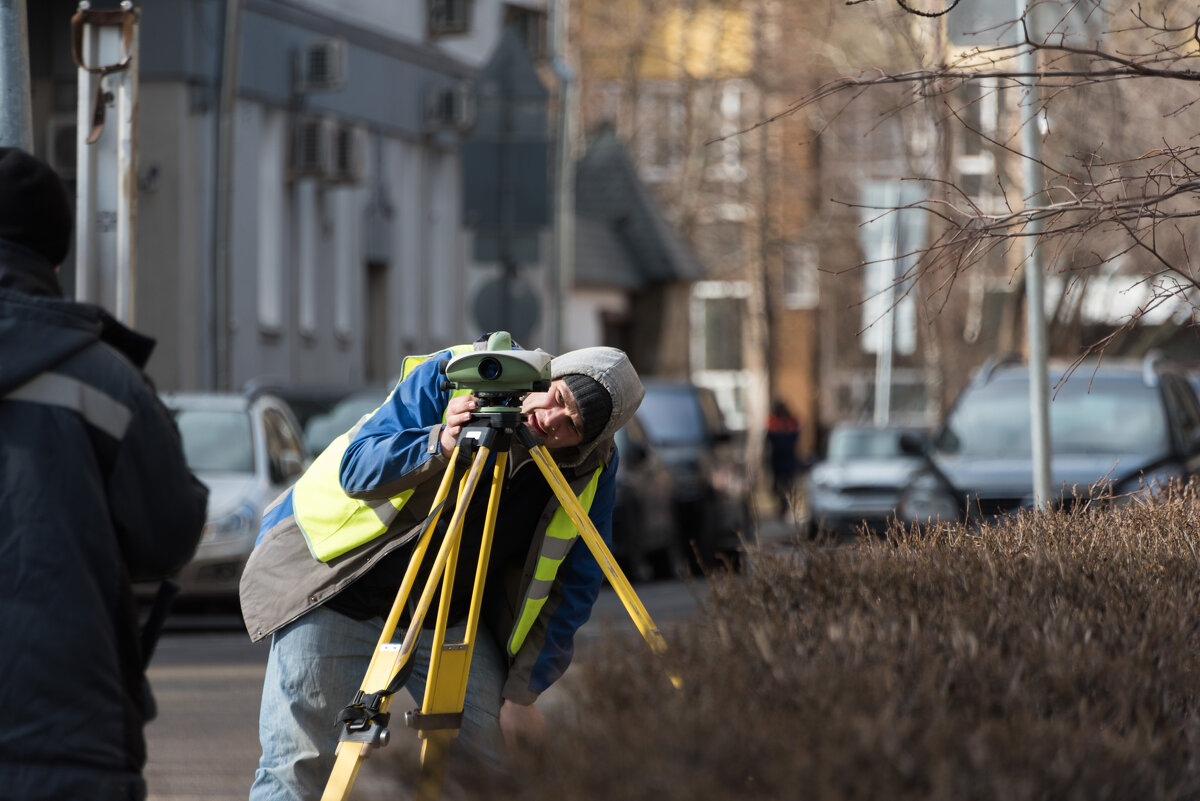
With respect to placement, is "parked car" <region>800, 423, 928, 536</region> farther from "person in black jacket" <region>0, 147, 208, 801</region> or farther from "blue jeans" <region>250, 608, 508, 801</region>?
"person in black jacket" <region>0, 147, 208, 801</region>

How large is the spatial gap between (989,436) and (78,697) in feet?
37.5

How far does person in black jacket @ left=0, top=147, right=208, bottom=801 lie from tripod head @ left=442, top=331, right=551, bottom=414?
2.57 feet

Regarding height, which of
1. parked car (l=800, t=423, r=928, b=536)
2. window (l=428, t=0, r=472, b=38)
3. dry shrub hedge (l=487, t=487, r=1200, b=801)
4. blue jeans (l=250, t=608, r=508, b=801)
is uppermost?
window (l=428, t=0, r=472, b=38)

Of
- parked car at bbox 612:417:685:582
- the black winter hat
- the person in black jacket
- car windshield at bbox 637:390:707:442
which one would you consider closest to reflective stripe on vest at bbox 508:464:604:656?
the person in black jacket

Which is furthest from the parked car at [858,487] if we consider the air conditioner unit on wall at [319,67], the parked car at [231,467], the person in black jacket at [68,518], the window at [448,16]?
the person in black jacket at [68,518]

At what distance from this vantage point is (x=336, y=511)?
4.50 metres

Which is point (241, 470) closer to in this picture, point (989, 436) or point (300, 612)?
point (989, 436)

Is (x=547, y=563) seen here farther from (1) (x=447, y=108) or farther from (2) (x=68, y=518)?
(1) (x=447, y=108)

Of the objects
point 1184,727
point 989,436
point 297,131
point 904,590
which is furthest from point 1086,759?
point 297,131

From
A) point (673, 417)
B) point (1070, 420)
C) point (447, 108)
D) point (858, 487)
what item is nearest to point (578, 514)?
point (1070, 420)

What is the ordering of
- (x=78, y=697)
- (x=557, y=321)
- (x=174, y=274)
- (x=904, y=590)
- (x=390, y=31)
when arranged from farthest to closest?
1. (x=390, y=31)
2. (x=557, y=321)
3. (x=174, y=274)
4. (x=904, y=590)
5. (x=78, y=697)

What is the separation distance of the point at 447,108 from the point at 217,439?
58.0 feet

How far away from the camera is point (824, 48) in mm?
40844

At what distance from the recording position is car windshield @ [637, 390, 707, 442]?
2111cm
